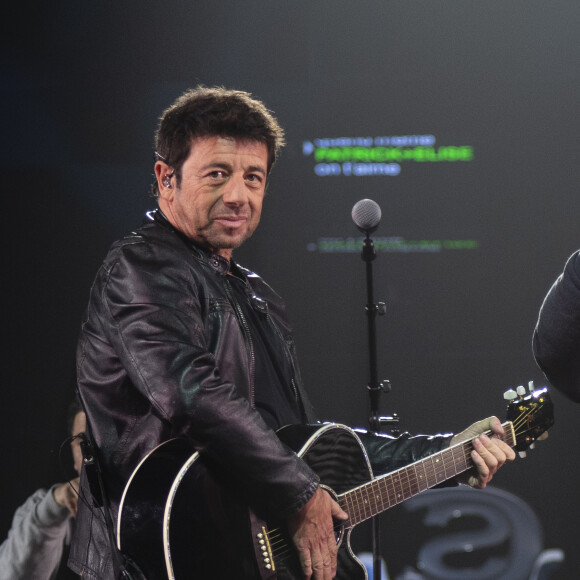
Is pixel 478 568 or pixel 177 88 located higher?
pixel 177 88

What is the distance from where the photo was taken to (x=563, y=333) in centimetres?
146

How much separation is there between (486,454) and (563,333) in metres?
0.91

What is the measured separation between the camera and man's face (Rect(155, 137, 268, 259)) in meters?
1.98

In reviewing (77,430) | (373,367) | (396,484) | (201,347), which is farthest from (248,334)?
(77,430)

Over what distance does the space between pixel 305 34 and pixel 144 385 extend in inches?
104

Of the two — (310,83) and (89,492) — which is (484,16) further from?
(89,492)

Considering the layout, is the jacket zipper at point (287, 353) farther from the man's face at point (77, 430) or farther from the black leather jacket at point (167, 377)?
the man's face at point (77, 430)

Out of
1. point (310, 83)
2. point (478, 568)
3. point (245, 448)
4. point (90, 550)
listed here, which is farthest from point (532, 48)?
point (90, 550)

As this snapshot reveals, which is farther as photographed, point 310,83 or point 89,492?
point 310,83

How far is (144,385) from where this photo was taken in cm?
170

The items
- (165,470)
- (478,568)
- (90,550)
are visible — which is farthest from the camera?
(478,568)

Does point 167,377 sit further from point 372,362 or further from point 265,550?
point 372,362

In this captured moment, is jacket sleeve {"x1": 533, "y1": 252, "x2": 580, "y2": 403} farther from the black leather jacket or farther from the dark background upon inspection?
the dark background

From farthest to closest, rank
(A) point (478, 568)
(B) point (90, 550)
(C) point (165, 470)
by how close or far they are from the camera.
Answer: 1. (A) point (478, 568)
2. (B) point (90, 550)
3. (C) point (165, 470)
